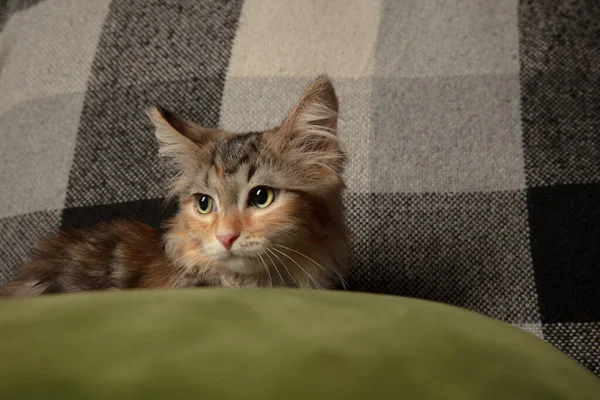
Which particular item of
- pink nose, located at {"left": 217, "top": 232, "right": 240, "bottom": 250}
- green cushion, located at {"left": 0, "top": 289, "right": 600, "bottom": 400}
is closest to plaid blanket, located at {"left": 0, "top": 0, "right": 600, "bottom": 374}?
pink nose, located at {"left": 217, "top": 232, "right": 240, "bottom": 250}

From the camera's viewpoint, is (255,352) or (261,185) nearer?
(255,352)

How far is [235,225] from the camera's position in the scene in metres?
Answer: 0.97

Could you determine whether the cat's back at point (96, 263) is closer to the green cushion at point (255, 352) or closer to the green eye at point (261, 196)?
the green eye at point (261, 196)

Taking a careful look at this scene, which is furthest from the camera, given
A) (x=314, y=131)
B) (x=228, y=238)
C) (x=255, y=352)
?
(x=314, y=131)

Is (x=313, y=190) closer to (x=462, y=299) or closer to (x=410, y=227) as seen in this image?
(x=410, y=227)

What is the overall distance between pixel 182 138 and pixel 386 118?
1.53 feet

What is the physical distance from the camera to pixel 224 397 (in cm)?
33

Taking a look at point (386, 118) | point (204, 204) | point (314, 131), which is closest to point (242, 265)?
point (204, 204)

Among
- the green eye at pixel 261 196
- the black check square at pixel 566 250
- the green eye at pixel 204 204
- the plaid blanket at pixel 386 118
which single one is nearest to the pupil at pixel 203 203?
the green eye at pixel 204 204

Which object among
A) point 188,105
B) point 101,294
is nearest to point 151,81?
point 188,105

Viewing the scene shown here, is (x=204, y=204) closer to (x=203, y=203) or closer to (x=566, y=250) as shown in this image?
(x=203, y=203)

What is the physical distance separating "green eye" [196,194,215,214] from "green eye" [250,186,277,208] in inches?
3.5

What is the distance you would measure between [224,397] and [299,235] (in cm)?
69

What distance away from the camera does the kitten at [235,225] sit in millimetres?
1013
